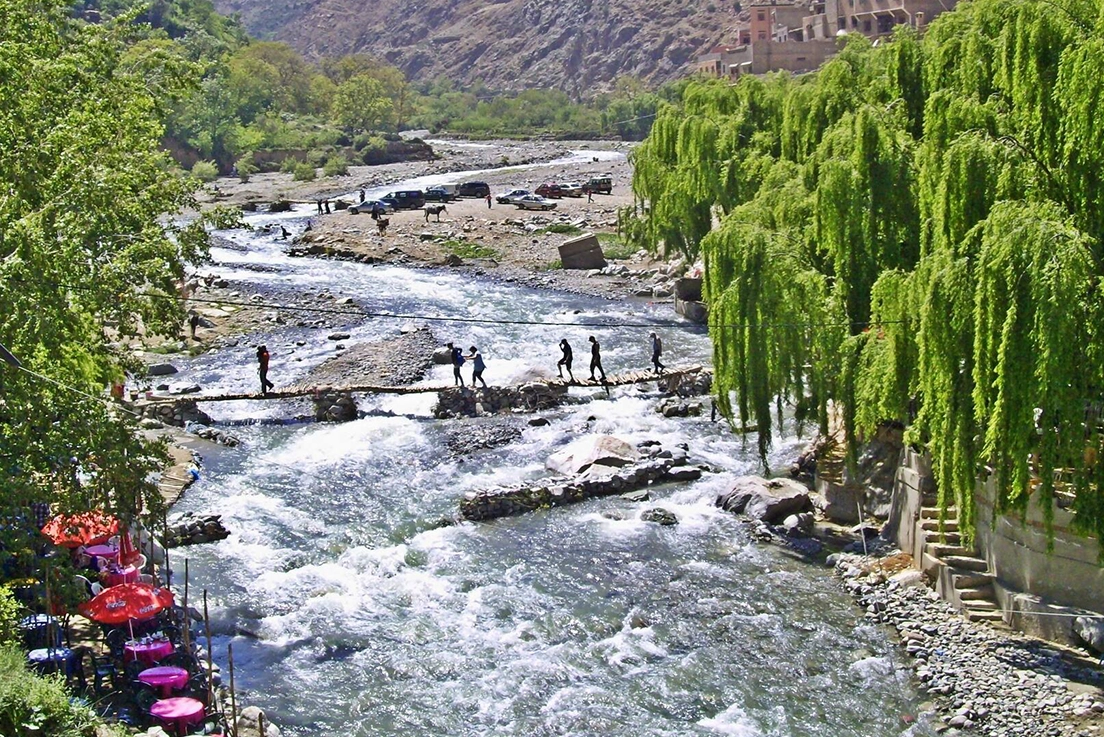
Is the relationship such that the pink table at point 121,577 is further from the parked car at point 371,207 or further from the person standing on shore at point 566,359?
the parked car at point 371,207

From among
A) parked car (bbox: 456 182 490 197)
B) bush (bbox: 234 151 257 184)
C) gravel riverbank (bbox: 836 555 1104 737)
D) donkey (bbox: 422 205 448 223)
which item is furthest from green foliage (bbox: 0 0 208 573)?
bush (bbox: 234 151 257 184)

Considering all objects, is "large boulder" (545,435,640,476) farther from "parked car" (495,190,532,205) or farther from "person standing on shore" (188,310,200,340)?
"parked car" (495,190,532,205)

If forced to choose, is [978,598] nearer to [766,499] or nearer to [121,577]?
[766,499]

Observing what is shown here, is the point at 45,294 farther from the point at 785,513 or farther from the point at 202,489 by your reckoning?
the point at 785,513

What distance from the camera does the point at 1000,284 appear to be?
18203mm

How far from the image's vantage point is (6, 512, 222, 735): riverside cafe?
17297 millimetres

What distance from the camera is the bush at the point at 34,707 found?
46.1 ft

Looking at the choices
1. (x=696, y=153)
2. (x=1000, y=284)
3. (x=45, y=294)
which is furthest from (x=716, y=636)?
(x=696, y=153)

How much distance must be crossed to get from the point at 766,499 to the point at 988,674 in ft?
25.9

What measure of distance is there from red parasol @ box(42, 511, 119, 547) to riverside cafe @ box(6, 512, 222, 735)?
26mm

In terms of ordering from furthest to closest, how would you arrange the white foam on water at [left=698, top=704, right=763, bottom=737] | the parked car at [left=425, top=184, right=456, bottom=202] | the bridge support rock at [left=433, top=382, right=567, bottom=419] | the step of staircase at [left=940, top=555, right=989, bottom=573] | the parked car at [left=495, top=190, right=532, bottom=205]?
the parked car at [left=425, top=184, right=456, bottom=202] < the parked car at [left=495, top=190, right=532, bottom=205] < the bridge support rock at [left=433, top=382, right=567, bottom=419] < the step of staircase at [left=940, top=555, right=989, bottom=573] < the white foam on water at [left=698, top=704, right=763, bottom=737]

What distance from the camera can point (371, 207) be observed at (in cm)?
7831

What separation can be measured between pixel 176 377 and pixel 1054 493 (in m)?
29.3

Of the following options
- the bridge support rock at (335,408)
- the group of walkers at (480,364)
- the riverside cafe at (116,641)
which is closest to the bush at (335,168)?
the group of walkers at (480,364)
